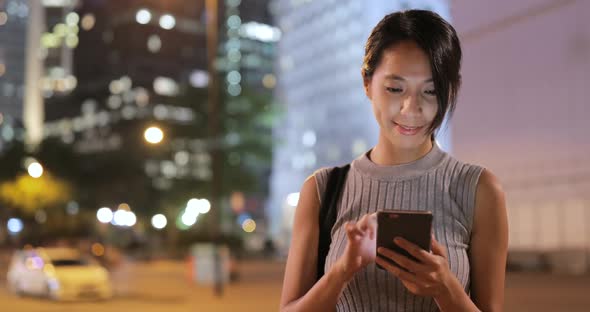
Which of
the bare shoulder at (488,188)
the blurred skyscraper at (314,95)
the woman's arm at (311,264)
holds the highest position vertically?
the blurred skyscraper at (314,95)

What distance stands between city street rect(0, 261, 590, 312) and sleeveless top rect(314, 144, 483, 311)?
15.9 metres

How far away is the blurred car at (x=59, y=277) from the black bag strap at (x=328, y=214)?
21.4 meters

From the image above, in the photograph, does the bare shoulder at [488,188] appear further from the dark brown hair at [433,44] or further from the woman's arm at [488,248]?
the dark brown hair at [433,44]

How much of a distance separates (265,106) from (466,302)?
44174 mm

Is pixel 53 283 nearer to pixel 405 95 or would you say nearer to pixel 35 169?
pixel 405 95

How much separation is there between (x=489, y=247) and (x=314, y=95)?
7823cm

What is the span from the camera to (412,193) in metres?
2.20

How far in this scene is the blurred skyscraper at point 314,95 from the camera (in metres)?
70.8

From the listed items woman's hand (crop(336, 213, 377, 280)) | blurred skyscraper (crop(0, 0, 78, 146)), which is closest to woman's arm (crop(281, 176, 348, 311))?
woman's hand (crop(336, 213, 377, 280))

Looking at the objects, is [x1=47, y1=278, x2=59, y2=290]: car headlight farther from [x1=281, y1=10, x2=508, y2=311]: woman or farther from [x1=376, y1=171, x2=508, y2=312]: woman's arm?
[x1=376, y1=171, x2=508, y2=312]: woman's arm

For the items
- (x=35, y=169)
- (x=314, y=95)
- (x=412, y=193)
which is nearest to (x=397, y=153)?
(x=412, y=193)

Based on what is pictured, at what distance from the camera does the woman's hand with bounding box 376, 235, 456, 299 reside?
6.07 ft

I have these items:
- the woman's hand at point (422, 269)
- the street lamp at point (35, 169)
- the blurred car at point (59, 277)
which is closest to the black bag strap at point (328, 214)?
the woman's hand at point (422, 269)

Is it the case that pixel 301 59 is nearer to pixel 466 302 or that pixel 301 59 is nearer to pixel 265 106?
pixel 265 106
